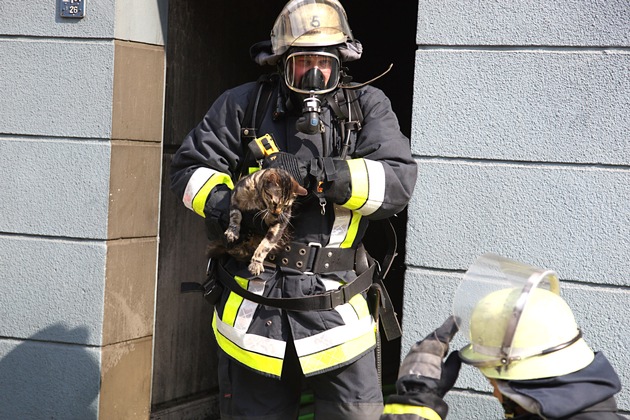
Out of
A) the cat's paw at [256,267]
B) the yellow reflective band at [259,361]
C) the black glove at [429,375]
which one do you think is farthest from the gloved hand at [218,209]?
the black glove at [429,375]

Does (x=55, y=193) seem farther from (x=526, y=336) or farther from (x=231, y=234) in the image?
(x=526, y=336)

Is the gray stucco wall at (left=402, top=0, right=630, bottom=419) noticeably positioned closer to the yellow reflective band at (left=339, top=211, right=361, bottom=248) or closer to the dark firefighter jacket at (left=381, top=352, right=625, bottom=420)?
the yellow reflective band at (left=339, top=211, right=361, bottom=248)

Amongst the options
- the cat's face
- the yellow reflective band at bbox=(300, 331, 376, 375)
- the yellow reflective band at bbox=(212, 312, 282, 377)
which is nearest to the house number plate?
the cat's face

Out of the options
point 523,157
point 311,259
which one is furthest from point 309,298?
point 523,157

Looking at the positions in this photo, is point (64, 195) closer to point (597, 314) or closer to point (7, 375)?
A: point (7, 375)

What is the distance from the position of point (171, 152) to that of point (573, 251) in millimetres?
2068

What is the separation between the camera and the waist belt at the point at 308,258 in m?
3.34

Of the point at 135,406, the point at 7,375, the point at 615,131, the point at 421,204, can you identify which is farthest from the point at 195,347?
the point at 615,131

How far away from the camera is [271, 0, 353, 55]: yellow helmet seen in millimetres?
3344

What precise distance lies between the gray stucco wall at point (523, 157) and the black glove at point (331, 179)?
2.64ft

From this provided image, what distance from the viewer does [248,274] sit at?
3.37 m

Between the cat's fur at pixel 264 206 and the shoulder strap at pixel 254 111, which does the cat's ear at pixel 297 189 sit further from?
the shoulder strap at pixel 254 111

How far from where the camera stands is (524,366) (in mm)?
2217

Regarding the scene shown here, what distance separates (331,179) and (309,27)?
0.59 meters
